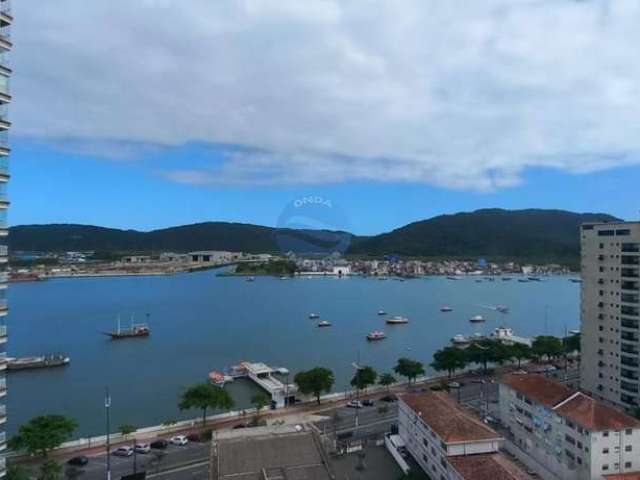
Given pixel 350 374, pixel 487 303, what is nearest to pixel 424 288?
pixel 487 303

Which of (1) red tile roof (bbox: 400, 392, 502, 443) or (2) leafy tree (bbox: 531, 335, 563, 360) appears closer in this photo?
(1) red tile roof (bbox: 400, 392, 502, 443)

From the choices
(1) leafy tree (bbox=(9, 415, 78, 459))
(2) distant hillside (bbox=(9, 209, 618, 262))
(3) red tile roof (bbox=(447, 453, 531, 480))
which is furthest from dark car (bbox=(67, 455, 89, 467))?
(2) distant hillside (bbox=(9, 209, 618, 262))

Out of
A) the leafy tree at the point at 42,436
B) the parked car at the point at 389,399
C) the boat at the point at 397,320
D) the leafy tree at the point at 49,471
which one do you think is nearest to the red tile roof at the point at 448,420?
the parked car at the point at 389,399

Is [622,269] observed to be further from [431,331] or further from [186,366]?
[431,331]

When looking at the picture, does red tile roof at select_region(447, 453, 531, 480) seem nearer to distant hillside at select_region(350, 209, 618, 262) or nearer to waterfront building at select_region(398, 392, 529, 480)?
waterfront building at select_region(398, 392, 529, 480)

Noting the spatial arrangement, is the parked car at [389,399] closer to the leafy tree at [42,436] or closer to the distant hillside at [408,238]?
the leafy tree at [42,436]

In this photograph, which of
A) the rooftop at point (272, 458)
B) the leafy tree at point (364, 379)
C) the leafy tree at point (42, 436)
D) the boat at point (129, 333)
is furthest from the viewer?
the boat at point (129, 333)
